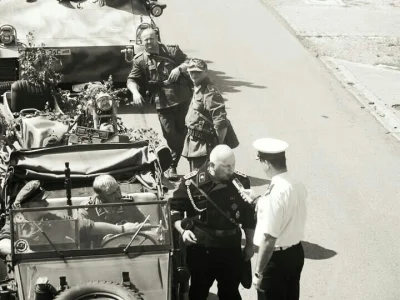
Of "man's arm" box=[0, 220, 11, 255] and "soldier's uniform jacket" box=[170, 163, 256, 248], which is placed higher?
"soldier's uniform jacket" box=[170, 163, 256, 248]

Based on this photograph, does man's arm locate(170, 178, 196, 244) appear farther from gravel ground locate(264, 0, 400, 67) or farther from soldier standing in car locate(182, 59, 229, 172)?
gravel ground locate(264, 0, 400, 67)

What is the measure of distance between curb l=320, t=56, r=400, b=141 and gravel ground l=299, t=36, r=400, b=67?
2.02 ft

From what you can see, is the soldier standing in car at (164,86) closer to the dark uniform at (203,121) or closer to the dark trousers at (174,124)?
the dark trousers at (174,124)

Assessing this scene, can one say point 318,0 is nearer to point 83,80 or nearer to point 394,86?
point 394,86

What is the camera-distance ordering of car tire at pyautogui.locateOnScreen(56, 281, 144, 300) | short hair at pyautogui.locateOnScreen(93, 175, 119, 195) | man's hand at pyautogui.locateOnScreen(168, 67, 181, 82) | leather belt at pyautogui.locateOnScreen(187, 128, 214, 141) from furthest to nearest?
man's hand at pyautogui.locateOnScreen(168, 67, 181, 82)
leather belt at pyautogui.locateOnScreen(187, 128, 214, 141)
short hair at pyautogui.locateOnScreen(93, 175, 119, 195)
car tire at pyautogui.locateOnScreen(56, 281, 144, 300)

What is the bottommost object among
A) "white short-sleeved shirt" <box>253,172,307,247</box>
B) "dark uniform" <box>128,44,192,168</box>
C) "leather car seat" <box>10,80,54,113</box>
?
"leather car seat" <box>10,80,54,113</box>

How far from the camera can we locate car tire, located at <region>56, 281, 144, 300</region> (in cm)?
739

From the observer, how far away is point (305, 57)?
66.4 ft

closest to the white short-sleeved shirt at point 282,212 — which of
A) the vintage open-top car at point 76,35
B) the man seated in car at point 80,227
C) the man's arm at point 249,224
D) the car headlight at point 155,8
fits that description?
the man's arm at point 249,224

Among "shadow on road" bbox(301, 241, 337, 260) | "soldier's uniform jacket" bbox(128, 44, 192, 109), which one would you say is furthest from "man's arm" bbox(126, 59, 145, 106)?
"shadow on road" bbox(301, 241, 337, 260)

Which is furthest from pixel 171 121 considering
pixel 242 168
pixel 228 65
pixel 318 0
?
pixel 318 0

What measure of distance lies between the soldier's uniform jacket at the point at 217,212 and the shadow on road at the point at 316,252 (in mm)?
2355

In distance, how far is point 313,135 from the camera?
15438mm

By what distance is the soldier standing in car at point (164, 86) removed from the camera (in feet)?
41.6
